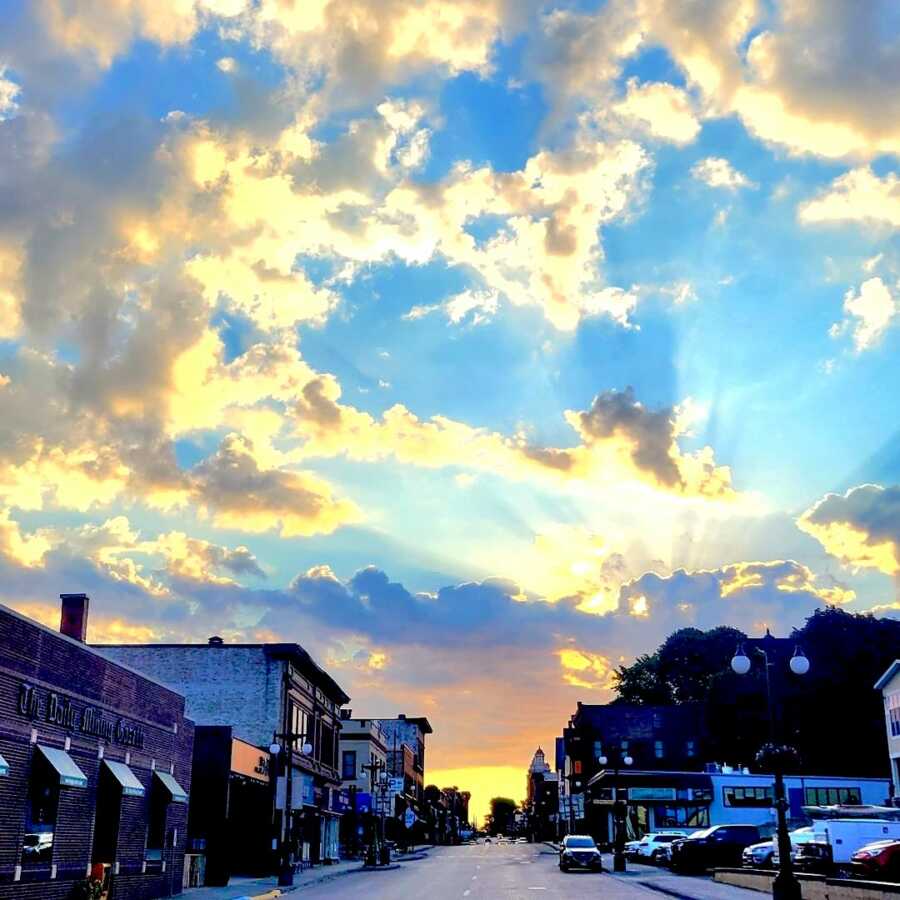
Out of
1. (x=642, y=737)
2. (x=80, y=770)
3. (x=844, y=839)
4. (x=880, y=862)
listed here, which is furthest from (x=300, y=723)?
(x=642, y=737)

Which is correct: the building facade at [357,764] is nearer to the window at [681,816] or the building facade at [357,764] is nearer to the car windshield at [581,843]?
the window at [681,816]

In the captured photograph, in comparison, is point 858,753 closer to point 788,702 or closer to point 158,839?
point 788,702

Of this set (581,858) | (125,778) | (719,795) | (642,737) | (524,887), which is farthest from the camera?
(642,737)

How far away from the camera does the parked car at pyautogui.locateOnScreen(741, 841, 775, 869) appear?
44312 millimetres

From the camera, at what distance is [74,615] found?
3484 cm

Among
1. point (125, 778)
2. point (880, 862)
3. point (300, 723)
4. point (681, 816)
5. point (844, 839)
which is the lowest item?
point (681, 816)

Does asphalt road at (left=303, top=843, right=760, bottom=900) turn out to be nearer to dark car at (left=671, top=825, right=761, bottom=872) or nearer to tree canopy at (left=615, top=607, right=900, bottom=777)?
dark car at (left=671, top=825, right=761, bottom=872)

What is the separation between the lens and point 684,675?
12512cm

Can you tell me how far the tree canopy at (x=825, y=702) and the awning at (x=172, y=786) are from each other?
64.1 meters

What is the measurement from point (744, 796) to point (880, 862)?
63695 millimetres

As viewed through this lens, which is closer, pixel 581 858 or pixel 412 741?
pixel 581 858

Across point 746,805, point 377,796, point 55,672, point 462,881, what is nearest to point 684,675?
point 746,805

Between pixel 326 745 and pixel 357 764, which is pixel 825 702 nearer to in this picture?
pixel 357 764

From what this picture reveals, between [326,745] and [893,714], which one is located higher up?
[893,714]
